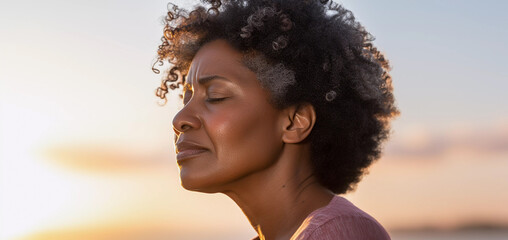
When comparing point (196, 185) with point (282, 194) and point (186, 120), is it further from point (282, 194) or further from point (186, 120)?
point (282, 194)

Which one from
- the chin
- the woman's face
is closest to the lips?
the woman's face

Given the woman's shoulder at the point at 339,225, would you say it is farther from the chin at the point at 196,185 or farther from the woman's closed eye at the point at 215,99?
the woman's closed eye at the point at 215,99

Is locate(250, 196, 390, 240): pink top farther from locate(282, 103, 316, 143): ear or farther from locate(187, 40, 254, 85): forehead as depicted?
locate(187, 40, 254, 85): forehead

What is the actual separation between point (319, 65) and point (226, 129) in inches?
23.7

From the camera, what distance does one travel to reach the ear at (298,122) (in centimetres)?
393

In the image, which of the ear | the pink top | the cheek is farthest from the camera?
the ear

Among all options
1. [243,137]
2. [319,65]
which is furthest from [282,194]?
[319,65]

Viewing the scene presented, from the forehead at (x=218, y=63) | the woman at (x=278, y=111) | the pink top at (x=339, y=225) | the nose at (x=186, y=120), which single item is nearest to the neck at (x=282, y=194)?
the woman at (x=278, y=111)

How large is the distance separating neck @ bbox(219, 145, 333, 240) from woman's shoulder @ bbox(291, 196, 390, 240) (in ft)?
0.64

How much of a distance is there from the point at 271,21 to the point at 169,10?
35.4 inches

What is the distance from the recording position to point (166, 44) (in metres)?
4.81

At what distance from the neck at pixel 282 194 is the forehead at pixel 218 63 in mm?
478

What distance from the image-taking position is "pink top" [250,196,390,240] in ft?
11.5

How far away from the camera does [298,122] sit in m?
3.97
